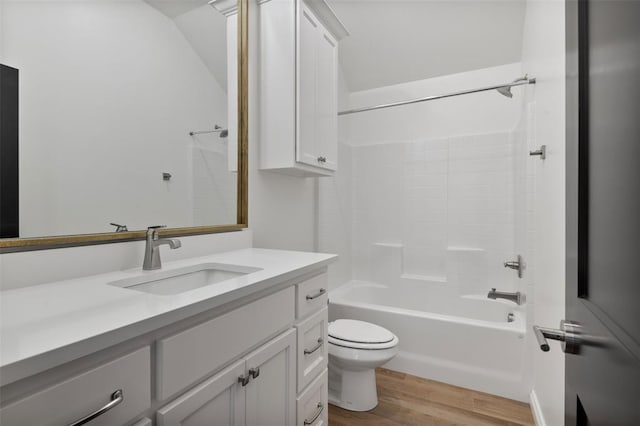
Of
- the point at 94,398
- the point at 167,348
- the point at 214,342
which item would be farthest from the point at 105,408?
the point at 214,342

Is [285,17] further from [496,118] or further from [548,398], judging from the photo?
[548,398]

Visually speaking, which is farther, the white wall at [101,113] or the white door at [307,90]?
the white door at [307,90]

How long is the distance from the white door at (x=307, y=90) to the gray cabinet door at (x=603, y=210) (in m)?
1.24

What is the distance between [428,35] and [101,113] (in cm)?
241

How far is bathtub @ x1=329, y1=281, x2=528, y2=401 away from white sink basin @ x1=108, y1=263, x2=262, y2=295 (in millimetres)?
1310

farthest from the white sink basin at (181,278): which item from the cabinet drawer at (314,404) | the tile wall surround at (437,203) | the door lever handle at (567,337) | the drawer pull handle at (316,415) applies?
the tile wall surround at (437,203)

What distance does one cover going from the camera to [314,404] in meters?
1.27

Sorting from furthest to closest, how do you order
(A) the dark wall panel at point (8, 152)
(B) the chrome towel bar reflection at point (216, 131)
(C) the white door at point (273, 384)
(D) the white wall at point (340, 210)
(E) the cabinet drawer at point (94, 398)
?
(D) the white wall at point (340, 210) → (B) the chrome towel bar reflection at point (216, 131) → (C) the white door at point (273, 384) → (A) the dark wall panel at point (8, 152) → (E) the cabinet drawer at point (94, 398)

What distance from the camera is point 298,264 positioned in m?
1.16

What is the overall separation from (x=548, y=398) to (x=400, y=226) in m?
1.73

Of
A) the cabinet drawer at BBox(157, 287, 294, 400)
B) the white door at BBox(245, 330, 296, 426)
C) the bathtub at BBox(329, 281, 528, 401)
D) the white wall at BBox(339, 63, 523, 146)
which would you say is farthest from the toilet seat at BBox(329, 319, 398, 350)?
the white wall at BBox(339, 63, 523, 146)

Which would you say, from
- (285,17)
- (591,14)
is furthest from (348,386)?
(285,17)

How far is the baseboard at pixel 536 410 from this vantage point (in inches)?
60.6

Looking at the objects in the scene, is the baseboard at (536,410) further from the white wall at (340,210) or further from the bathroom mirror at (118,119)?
the bathroom mirror at (118,119)
